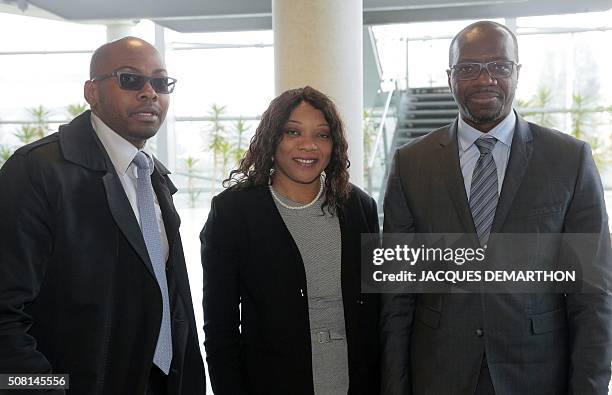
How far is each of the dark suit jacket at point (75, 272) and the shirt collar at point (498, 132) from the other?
1.15 metres

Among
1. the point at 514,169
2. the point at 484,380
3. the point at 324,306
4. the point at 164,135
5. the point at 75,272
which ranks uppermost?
the point at 164,135

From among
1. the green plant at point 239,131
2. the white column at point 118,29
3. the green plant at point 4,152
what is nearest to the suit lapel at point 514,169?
the white column at point 118,29

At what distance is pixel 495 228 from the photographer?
7.13ft

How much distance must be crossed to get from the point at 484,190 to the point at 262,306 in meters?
0.85

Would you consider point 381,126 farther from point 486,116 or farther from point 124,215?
point 124,215

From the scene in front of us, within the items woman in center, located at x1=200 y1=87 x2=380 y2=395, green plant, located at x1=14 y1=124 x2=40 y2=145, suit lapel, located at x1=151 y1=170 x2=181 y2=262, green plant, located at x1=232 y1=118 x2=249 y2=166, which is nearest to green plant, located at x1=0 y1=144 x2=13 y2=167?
green plant, located at x1=14 y1=124 x2=40 y2=145

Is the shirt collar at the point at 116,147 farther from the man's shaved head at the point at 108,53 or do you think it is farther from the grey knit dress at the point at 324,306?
the grey knit dress at the point at 324,306

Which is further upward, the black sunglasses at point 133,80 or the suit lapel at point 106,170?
the black sunglasses at point 133,80

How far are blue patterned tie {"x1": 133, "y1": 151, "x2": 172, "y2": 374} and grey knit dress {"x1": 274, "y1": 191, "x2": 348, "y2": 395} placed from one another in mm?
475

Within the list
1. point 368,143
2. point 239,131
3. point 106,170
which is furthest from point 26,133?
point 106,170

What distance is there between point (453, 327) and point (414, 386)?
0.88 ft

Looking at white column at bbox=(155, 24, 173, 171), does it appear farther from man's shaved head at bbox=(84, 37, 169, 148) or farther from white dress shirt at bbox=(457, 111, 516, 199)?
white dress shirt at bbox=(457, 111, 516, 199)

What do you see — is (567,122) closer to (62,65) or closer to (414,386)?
(62,65)

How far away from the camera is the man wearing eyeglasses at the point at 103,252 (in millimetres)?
1819
